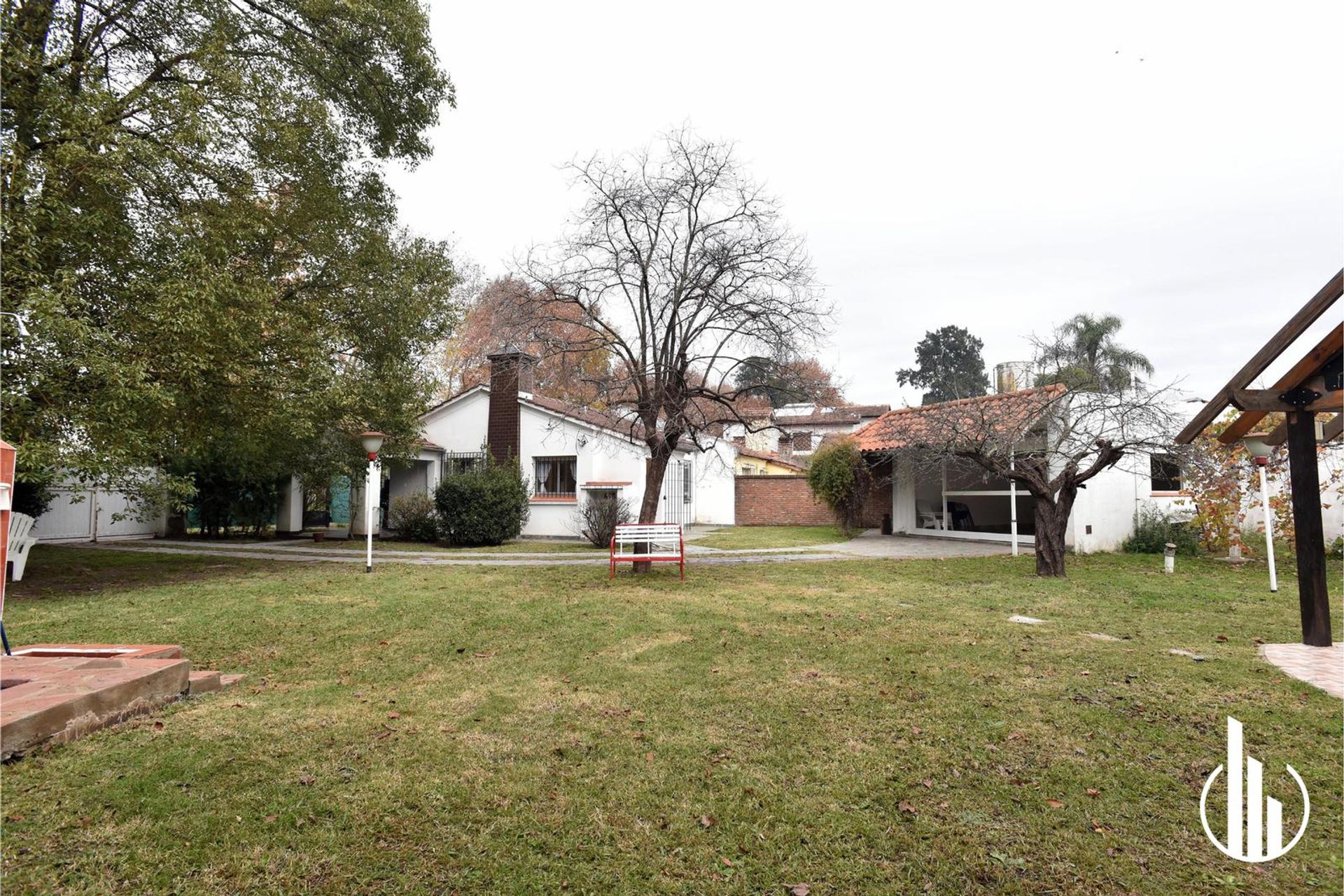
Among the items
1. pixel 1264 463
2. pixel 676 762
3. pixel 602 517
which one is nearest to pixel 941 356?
pixel 602 517

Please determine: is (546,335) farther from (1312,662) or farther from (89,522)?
(89,522)

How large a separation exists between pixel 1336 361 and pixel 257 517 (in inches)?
965

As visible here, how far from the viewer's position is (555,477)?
65.7 ft

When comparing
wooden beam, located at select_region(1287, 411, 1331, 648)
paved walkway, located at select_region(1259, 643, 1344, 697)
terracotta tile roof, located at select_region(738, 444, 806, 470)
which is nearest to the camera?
paved walkway, located at select_region(1259, 643, 1344, 697)

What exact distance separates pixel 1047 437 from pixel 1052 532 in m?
1.91

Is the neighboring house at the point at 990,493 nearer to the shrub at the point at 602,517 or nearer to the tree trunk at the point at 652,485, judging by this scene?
the tree trunk at the point at 652,485

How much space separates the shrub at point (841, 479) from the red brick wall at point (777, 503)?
385cm

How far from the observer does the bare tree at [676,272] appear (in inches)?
458

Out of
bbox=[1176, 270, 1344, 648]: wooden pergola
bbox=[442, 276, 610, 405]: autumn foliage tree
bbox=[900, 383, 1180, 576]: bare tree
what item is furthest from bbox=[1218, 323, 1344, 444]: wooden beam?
bbox=[442, 276, 610, 405]: autumn foliage tree

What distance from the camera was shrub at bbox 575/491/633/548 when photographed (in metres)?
17.6

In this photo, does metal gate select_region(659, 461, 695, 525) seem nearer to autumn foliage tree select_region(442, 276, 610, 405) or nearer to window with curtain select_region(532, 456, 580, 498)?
Answer: window with curtain select_region(532, 456, 580, 498)

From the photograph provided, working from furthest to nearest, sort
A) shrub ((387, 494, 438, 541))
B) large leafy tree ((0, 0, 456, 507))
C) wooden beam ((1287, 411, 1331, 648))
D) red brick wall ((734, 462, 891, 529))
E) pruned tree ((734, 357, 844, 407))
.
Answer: red brick wall ((734, 462, 891, 529)) → shrub ((387, 494, 438, 541)) → pruned tree ((734, 357, 844, 407)) → large leafy tree ((0, 0, 456, 507)) → wooden beam ((1287, 411, 1331, 648))

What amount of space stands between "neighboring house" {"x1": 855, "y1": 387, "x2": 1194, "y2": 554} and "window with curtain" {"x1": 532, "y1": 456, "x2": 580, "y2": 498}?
8786 mm

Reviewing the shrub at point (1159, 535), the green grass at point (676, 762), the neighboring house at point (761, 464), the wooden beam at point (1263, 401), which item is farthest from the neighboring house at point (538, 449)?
the wooden beam at point (1263, 401)
